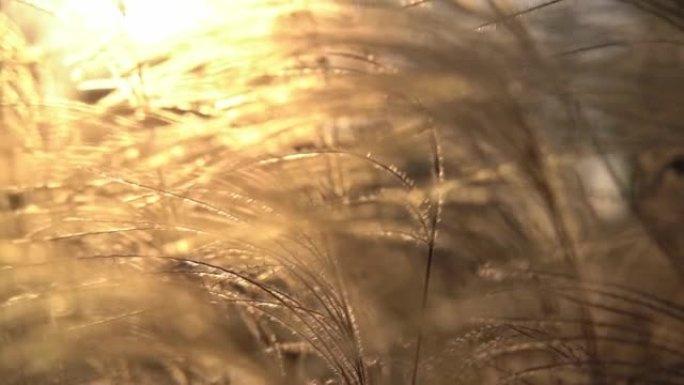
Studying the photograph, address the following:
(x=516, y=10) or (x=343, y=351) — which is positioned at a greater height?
(x=516, y=10)

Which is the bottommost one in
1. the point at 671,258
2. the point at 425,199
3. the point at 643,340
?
the point at 643,340

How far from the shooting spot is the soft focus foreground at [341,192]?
39.6 inches

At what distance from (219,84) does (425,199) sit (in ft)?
1.10

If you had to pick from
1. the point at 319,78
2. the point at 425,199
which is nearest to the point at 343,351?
the point at 425,199

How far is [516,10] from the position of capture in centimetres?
101

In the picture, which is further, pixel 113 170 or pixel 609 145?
pixel 113 170

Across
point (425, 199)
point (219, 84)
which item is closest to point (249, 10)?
point (219, 84)

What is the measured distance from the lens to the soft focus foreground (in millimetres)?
1005

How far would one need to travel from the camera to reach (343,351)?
3.57 feet

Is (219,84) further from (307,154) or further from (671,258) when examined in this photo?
(671,258)

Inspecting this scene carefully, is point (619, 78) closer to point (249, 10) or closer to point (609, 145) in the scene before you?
point (609, 145)

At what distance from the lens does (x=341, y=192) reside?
107 cm

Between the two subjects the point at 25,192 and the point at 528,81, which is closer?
the point at 528,81

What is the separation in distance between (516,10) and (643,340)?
0.47m
